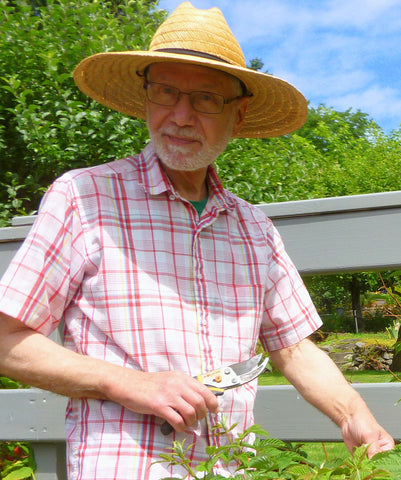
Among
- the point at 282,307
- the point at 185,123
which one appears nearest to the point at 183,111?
the point at 185,123

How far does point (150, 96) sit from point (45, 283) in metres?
0.73

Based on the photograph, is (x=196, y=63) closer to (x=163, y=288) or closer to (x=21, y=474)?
(x=163, y=288)

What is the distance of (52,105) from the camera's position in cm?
435

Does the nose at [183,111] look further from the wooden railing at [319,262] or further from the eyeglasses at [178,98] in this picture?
the wooden railing at [319,262]

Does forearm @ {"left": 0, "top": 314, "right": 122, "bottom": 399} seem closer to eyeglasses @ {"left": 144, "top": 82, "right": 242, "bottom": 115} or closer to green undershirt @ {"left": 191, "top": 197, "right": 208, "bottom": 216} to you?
green undershirt @ {"left": 191, "top": 197, "right": 208, "bottom": 216}

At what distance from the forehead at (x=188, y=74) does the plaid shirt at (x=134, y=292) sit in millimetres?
246

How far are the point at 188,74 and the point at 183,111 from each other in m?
0.13

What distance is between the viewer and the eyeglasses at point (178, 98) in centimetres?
209

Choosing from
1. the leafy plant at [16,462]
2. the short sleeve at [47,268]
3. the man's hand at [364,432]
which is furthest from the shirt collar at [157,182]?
the leafy plant at [16,462]

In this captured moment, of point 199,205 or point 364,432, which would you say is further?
point 199,205

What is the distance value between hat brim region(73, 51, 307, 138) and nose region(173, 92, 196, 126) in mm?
112

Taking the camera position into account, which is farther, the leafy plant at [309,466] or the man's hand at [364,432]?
the man's hand at [364,432]

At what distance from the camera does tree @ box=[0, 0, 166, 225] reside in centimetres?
420

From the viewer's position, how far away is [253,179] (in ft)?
14.7
